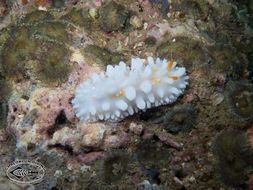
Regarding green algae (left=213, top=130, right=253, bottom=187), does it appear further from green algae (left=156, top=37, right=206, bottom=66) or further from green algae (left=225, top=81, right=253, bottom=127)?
green algae (left=156, top=37, right=206, bottom=66)

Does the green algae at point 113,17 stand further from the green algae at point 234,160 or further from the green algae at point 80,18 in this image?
the green algae at point 234,160

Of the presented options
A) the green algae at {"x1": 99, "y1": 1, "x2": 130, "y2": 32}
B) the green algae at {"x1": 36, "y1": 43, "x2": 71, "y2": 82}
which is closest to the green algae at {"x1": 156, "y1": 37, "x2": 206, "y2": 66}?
the green algae at {"x1": 99, "y1": 1, "x2": 130, "y2": 32}

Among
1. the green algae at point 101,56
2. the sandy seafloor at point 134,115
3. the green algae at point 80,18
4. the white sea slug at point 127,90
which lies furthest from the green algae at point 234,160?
the green algae at point 80,18

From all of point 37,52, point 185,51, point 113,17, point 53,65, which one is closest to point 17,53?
point 37,52

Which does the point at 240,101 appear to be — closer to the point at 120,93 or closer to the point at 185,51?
the point at 185,51

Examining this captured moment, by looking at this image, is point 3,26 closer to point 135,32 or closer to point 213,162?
point 135,32
